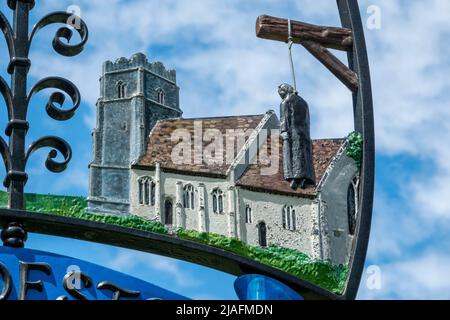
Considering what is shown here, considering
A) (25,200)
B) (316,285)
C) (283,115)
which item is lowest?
(316,285)

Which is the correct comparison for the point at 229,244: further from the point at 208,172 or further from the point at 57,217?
the point at 57,217

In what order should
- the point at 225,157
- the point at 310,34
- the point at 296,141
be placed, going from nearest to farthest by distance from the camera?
the point at 225,157 < the point at 296,141 < the point at 310,34

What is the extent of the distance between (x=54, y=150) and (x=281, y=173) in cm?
200

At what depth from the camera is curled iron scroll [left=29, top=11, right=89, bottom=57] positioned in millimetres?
9563

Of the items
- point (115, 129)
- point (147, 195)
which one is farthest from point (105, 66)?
point (147, 195)

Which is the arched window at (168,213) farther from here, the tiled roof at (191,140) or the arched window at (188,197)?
the tiled roof at (191,140)

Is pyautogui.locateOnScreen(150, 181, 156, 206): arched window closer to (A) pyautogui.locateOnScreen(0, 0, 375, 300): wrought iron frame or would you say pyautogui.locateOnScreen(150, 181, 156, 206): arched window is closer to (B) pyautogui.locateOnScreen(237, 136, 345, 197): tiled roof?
(A) pyautogui.locateOnScreen(0, 0, 375, 300): wrought iron frame

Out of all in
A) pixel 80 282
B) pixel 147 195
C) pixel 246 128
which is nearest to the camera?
pixel 80 282

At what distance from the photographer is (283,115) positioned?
10.3 meters

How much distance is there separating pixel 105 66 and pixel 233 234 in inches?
67.7

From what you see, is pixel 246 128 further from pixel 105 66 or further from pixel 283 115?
pixel 105 66

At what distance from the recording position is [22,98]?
30.4 ft

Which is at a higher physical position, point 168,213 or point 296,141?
point 296,141

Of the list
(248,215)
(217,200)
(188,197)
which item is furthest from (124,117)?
(248,215)
